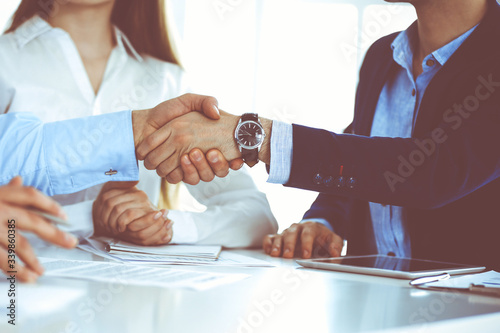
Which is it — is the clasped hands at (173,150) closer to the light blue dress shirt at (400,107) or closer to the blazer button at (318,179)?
the blazer button at (318,179)

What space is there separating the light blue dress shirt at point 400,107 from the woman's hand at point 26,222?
967mm

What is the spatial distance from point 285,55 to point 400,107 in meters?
2.53

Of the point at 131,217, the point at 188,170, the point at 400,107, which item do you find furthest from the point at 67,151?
the point at 400,107

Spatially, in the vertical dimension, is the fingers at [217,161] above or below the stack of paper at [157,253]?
above

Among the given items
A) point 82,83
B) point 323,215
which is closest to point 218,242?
point 323,215

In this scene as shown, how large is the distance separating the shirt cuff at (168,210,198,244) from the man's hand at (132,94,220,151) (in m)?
0.17

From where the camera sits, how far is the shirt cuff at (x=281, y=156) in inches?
45.6

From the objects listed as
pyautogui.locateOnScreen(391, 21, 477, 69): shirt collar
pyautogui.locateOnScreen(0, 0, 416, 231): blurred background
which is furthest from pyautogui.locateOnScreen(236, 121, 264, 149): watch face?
pyautogui.locateOnScreen(0, 0, 416, 231): blurred background

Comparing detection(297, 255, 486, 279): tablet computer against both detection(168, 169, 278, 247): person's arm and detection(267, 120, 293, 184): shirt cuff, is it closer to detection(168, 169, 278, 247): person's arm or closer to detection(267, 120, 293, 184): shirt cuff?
detection(267, 120, 293, 184): shirt cuff

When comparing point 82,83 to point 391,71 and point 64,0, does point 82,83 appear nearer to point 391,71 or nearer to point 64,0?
point 64,0

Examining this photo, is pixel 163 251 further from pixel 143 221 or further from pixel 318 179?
pixel 318 179

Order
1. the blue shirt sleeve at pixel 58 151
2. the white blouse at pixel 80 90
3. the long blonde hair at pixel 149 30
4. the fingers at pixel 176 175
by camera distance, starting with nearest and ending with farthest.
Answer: the blue shirt sleeve at pixel 58 151 < the fingers at pixel 176 175 < the white blouse at pixel 80 90 < the long blonde hair at pixel 149 30

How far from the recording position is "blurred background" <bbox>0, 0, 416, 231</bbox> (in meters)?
3.92

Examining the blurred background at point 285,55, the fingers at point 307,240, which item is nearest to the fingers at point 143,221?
the fingers at point 307,240
